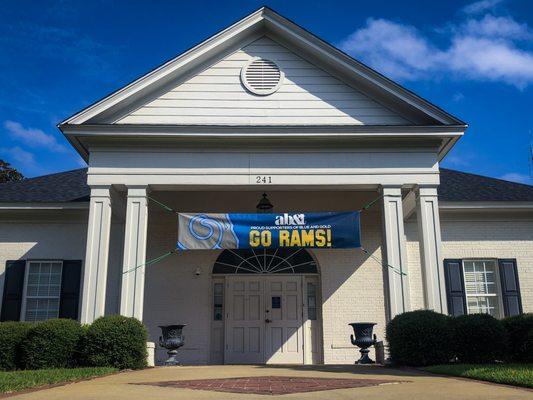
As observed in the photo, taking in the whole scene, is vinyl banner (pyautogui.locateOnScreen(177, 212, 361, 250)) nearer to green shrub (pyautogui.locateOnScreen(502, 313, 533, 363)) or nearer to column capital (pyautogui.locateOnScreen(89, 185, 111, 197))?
column capital (pyautogui.locateOnScreen(89, 185, 111, 197))

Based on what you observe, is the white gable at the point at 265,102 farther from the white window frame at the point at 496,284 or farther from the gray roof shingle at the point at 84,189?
the white window frame at the point at 496,284

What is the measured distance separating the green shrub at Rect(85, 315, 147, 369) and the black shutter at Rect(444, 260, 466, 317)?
345 inches

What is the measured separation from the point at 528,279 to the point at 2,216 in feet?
49.6

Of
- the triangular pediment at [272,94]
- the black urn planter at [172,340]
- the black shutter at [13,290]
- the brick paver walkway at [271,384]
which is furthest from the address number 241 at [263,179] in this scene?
the black shutter at [13,290]

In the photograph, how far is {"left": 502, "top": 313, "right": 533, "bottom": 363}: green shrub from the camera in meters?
11.6

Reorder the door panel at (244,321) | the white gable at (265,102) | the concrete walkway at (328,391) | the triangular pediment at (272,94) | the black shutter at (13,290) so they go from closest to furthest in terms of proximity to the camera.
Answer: the concrete walkway at (328,391)
the triangular pediment at (272,94)
the white gable at (265,102)
the black shutter at (13,290)
the door panel at (244,321)

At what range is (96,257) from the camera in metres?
13.0

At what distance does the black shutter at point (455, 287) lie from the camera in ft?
51.8

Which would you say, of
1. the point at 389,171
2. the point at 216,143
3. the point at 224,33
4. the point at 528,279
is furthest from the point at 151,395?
the point at 528,279

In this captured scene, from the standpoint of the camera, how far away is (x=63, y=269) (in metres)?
15.8

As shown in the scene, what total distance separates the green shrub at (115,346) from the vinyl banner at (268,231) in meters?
2.52

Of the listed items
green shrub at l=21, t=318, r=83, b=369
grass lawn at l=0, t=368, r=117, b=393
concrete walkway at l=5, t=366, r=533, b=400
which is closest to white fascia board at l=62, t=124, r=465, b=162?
green shrub at l=21, t=318, r=83, b=369

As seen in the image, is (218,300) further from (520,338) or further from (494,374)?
(494,374)

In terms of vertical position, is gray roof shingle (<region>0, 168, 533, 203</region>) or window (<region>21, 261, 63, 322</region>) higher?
gray roof shingle (<region>0, 168, 533, 203</region>)
